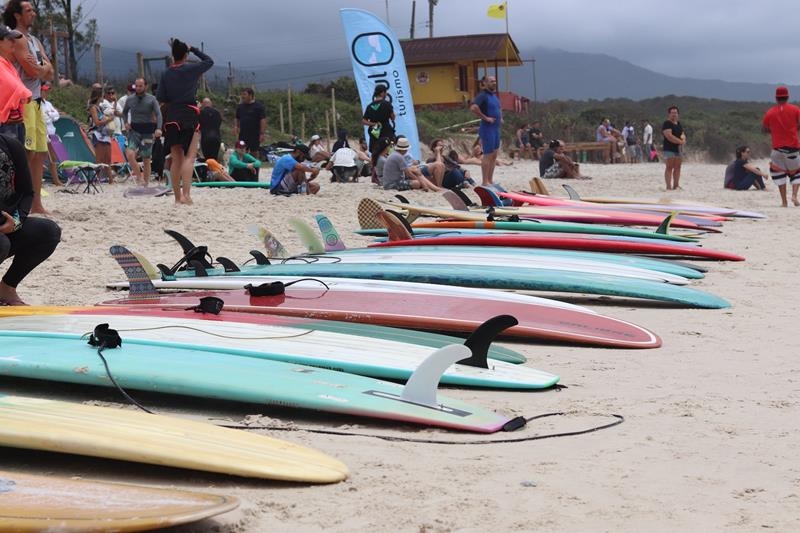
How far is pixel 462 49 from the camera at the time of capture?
43875mm

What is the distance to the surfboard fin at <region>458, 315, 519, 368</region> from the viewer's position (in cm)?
360

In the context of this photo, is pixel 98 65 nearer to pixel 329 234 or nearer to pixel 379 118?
pixel 379 118

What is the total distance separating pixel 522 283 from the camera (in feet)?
18.6

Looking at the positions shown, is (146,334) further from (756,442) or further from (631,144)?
(631,144)

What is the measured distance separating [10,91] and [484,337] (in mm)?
4101

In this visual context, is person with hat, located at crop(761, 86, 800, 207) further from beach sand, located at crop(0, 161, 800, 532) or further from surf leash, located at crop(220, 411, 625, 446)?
surf leash, located at crop(220, 411, 625, 446)

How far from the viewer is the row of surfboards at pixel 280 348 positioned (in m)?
2.52

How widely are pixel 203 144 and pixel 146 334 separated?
10.7 metres

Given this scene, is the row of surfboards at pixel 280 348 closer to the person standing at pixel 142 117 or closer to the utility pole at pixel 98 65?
the person standing at pixel 142 117

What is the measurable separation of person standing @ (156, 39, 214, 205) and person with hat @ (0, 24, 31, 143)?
2.46m

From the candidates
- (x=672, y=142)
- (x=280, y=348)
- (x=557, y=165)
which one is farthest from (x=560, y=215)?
(x=557, y=165)

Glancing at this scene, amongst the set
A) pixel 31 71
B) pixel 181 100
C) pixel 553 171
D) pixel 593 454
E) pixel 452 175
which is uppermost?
pixel 31 71

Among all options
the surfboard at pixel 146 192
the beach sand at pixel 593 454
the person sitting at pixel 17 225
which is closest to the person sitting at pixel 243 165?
the surfboard at pixel 146 192

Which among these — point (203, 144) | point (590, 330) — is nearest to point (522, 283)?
point (590, 330)
